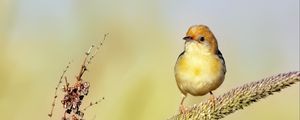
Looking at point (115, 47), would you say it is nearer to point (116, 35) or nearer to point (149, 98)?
point (116, 35)

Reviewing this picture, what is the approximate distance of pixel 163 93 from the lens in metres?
4.23

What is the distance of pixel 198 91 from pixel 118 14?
58.2 inches

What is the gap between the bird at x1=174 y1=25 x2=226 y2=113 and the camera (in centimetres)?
329

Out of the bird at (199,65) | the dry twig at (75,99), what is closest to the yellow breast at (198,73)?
the bird at (199,65)

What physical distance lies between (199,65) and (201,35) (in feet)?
0.40

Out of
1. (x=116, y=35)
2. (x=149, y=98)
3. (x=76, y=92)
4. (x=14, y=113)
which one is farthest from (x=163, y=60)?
(x=76, y=92)

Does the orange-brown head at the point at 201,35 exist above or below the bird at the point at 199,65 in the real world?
above

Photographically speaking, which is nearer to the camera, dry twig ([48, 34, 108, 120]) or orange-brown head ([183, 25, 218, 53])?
dry twig ([48, 34, 108, 120])

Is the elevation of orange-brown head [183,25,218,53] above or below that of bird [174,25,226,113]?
above

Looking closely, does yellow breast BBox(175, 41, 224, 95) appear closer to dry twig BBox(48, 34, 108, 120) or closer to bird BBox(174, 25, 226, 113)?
bird BBox(174, 25, 226, 113)

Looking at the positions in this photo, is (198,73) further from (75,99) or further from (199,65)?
(75,99)

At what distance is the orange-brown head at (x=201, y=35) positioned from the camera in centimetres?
330

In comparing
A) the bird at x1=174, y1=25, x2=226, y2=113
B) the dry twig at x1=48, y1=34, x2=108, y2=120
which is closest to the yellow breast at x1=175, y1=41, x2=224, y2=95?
the bird at x1=174, y1=25, x2=226, y2=113

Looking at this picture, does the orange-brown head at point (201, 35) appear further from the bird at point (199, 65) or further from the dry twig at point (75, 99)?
the dry twig at point (75, 99)
